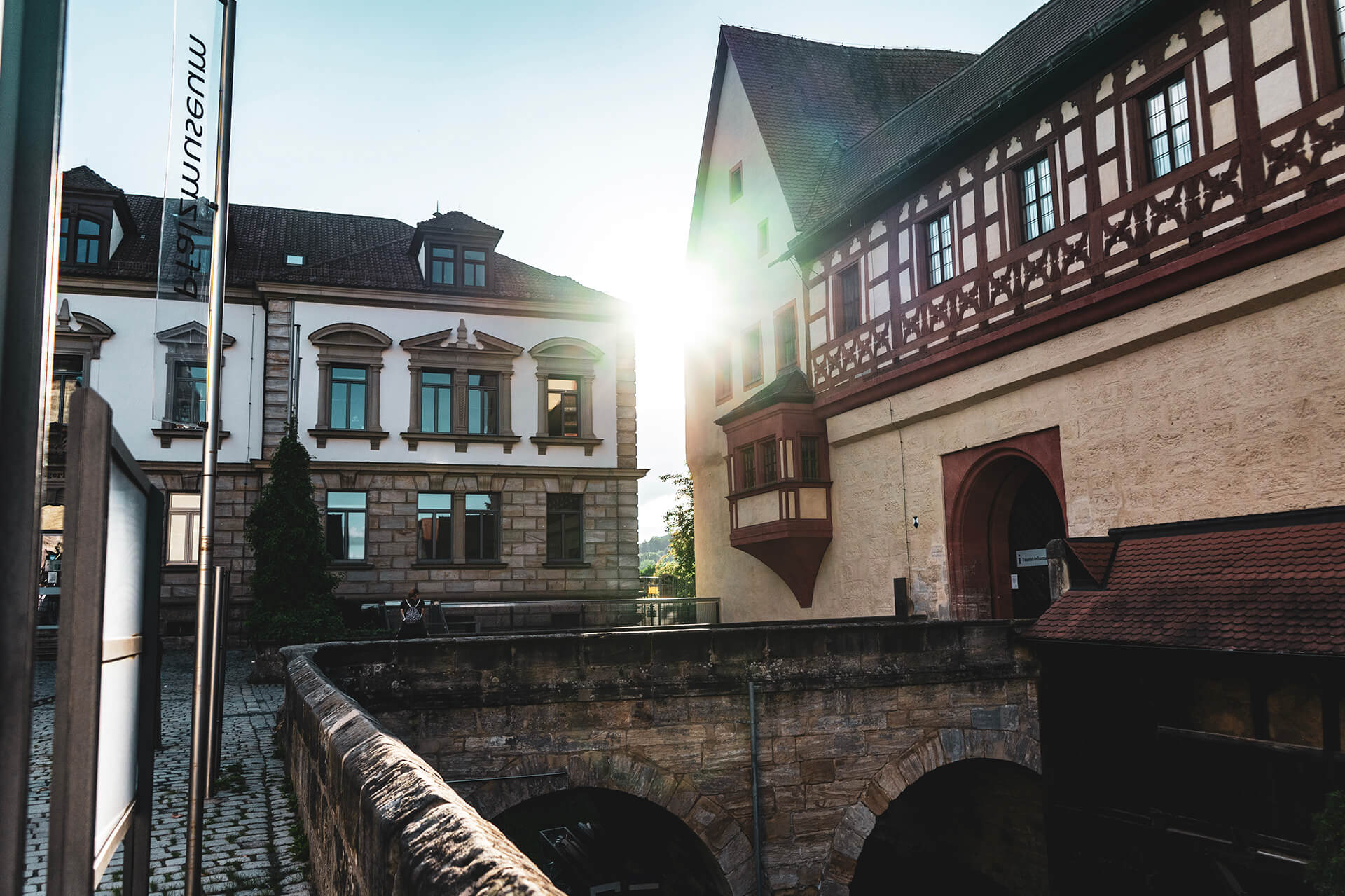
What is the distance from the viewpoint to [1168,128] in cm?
1387

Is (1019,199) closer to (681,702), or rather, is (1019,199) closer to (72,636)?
(681,702)

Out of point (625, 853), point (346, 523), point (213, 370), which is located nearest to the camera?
point (213, 370)

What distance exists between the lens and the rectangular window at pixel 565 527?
93.7 ft

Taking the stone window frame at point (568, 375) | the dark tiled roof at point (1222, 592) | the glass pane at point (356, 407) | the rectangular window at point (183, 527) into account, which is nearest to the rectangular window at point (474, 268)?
the stone window frame at point (568, 375)

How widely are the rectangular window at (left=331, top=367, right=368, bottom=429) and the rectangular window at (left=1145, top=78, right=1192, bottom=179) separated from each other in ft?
65.9

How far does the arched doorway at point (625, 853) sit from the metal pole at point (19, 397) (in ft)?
37.5

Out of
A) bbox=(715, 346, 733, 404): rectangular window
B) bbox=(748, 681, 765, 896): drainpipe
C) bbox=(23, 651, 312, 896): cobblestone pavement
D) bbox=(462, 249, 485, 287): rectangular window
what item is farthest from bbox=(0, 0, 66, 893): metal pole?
bbox=(462, 249, 485, 287): rectangular window

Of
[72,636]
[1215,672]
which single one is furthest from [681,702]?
[72,636]

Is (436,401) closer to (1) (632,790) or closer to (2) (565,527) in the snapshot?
(2) (565,527)

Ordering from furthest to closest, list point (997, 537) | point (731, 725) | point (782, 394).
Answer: point (782, 394) < point (997, 537) < point (731, 725)

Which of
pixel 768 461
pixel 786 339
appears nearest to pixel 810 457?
pixel 768 461

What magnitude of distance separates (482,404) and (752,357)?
25.3ft

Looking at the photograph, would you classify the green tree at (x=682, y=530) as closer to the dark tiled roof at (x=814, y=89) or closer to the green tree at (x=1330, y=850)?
the dark tiled roof at (x=814, y=89)

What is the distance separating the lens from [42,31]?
166cm
